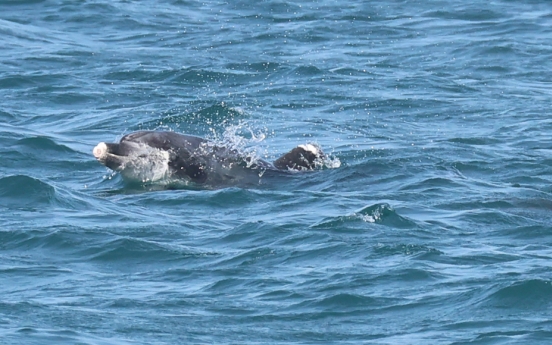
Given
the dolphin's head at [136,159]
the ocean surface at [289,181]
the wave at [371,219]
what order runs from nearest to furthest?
the ocean surface at [289,181] < the wave at [371,219] < the dolphin's head at [136,159]

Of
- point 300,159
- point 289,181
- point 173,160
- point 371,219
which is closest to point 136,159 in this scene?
point 173,160

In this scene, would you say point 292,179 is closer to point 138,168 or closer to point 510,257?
point 138,168

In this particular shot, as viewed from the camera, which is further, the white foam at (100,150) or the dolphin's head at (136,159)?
the dolphin's head at (136,159)

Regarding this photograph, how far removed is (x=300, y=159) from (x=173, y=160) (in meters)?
1.65

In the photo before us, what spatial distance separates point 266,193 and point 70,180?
114 inches

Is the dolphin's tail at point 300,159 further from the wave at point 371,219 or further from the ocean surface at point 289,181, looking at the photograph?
the wave at point 371,219

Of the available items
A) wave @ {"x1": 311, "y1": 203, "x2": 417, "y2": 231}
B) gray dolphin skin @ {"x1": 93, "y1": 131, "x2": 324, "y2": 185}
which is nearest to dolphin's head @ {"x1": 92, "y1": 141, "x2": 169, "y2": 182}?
gray dolphin skin @ {"x1": 93, "y1": 131, "x2": 324, "y2": 185}

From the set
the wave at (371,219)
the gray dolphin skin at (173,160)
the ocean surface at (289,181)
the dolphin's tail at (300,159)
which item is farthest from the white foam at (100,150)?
the wave at (371,219)

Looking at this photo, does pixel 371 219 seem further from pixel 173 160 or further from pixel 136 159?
pixel 136 159

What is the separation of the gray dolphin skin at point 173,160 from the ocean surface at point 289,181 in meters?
0.25

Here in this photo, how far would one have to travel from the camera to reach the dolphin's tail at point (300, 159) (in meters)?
15.7

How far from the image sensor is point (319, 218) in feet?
44.0

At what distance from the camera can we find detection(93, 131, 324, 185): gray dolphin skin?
49.1 feet

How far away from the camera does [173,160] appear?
596 inches
